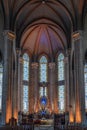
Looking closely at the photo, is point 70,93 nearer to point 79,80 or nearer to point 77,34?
point 79,80

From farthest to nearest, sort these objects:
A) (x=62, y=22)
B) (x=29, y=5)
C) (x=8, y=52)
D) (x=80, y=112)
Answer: (x=62, y=22)
(x=29, y=5)
(x=8, y=52)
(x=80, y=112)

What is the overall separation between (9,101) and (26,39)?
17.9 metres

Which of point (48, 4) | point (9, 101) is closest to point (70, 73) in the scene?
point (48, 4)

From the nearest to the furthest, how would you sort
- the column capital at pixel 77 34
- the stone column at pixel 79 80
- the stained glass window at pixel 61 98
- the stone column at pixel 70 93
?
1. the stone column at pixel 79 80
2. the column capital at pixel 77 34
3. the stone column at pixel 70 93
4. the stained glass window at pixel 61 98

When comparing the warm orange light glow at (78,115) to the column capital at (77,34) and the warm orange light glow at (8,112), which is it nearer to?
the warm orange light glow at (8,112)

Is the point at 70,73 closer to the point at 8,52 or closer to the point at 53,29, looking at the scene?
the point at 53,29

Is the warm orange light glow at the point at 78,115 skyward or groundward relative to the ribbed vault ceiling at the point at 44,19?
groundward

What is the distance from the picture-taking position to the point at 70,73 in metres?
42.2

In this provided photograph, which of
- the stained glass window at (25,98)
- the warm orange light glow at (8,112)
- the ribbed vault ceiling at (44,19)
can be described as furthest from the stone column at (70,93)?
the warm orange light glow at (8,112)

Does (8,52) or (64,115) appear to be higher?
(8,52)

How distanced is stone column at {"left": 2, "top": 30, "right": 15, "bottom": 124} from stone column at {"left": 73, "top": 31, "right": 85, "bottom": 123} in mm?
7046

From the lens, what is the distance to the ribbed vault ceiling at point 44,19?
34312mm

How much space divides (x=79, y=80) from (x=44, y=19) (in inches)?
586

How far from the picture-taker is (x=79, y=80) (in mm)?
32219
